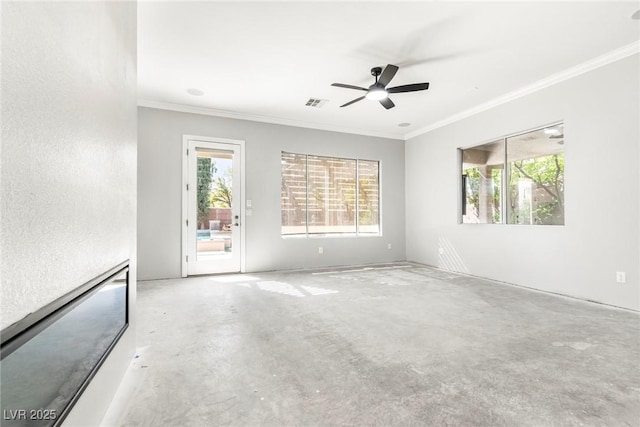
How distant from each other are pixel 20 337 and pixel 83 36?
120 cm

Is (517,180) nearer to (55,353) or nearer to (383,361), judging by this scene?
(383,361)

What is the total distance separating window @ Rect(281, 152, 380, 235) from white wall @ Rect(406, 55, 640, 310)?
2.19 metres

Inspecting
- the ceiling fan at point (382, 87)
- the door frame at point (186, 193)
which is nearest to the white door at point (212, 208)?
the door frame at point (186, 193)

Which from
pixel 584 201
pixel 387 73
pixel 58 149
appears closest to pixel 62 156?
pixel 58 149

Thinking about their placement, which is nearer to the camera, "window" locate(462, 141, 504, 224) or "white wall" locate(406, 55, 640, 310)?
"white wall" locate(406, 55, 640, 310)

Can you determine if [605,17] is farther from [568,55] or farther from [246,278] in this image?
[246,278]

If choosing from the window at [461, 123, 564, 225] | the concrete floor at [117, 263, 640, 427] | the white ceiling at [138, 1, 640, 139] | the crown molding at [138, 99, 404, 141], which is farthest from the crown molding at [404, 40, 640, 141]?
the concrete floor at [117, 263, 640, 427]

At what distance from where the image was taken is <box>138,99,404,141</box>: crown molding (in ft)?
16.8

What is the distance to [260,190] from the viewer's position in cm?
577

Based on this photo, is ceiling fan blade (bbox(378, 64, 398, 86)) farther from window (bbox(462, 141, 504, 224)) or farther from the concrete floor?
the concrete floor

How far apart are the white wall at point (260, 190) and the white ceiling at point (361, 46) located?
1.95 ft

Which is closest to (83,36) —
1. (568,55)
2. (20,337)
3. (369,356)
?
(20,337)

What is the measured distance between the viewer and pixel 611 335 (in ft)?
8.98

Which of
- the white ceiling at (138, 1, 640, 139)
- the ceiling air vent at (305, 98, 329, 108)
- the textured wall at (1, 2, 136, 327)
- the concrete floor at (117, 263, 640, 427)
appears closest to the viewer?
the textured wall at (1, 2, 136, 327)
